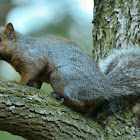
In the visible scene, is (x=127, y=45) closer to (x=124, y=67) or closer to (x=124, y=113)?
(x=124, y=67)

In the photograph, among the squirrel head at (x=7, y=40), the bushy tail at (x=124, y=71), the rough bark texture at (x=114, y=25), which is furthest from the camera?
the rough bark texture at (x=114, y=25)

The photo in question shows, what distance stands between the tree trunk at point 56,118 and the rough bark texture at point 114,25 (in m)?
0.01

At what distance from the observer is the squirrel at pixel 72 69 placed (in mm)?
3461

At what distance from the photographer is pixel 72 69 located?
11.7ft

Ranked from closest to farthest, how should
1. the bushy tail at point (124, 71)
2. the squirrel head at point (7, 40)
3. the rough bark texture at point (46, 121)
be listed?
the rough bark texture at point (46, 121)
the bushy tail at point (124, 71)
the squirrel head at point (7, 40)

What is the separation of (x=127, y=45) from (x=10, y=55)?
5.34 ft

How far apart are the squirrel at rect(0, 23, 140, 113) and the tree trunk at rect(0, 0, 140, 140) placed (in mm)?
206

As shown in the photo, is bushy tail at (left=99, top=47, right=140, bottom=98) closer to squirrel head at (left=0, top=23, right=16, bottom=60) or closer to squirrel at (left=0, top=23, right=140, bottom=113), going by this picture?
squirrel at (left=0, top=23, right=140, bottom=113)

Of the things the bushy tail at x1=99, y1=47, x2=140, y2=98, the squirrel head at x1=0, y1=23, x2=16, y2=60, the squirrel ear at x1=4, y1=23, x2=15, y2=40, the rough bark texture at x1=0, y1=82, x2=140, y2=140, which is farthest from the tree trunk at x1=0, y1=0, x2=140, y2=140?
the squirrel ear at x1=4, y1=23, x2=15, y2=40

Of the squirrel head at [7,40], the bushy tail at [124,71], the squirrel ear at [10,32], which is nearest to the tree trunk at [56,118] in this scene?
the bushy tail at [124,71]

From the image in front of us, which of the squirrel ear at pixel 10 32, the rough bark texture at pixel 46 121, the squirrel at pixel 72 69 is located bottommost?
the rough bark texture at pixel 46 121

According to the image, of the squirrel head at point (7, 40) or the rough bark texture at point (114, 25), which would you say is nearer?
the squirrel head at point (7, 40)

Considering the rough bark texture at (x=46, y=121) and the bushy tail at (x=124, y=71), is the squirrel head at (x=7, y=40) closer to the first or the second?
the rough bark texture at (x=46, y=121)

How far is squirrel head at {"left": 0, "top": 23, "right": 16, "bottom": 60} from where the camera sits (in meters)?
3.90
